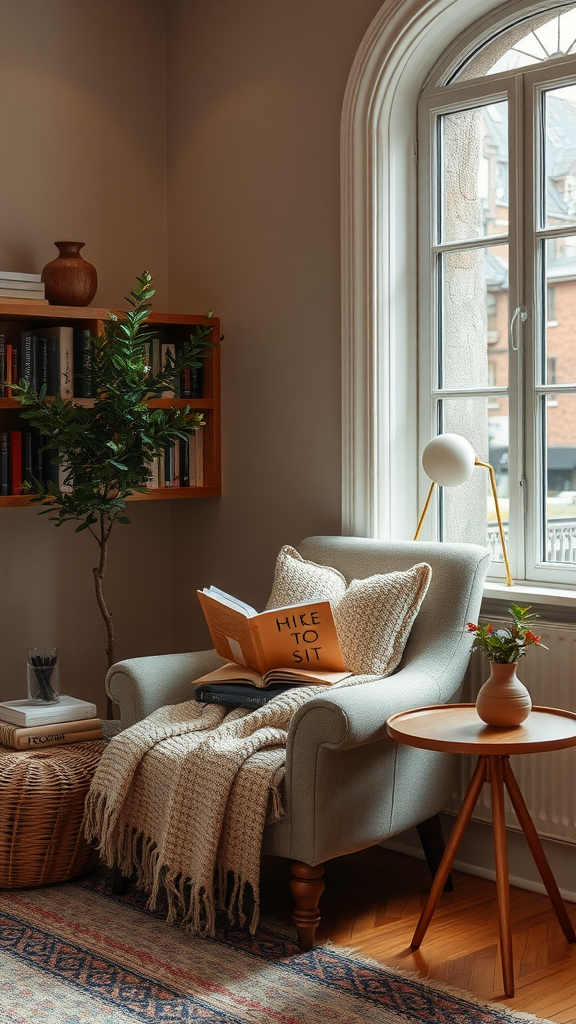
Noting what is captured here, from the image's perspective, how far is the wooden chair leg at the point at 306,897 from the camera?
104 inches

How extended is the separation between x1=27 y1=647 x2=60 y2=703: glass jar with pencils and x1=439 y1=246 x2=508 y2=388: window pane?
1.48 meters

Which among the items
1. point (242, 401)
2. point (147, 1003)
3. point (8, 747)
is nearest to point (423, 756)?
point (147, 1003)

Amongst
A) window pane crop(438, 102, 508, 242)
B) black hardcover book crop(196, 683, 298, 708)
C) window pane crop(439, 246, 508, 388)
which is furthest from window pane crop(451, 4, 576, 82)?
black hardcover book crop(196, 683, 298, 708)

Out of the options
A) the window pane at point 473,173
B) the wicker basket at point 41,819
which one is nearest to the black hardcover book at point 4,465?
the wicker basket at point 41,819

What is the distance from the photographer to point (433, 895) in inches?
105

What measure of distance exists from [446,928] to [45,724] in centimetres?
126

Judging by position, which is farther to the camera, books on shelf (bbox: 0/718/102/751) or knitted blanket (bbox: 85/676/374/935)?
books on shelf (bbox: 0/718/102/751)

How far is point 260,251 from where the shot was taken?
12.7 feet

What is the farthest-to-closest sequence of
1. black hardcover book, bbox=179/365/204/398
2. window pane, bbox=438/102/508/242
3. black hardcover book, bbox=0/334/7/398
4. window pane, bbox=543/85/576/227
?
black hardcover book, bbox=179/365/204/398 < black hardcover book, bbox=0/334/7/398 < window pane, bbox=438/102/508/242 < window pane, bbox=543/85/576/227

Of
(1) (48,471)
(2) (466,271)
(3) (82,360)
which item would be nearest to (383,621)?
(2) (466,271)

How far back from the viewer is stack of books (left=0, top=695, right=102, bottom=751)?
3.21 m

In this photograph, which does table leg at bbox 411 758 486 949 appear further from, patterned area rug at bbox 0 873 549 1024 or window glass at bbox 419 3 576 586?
window glass at bbox 419 3 576 586

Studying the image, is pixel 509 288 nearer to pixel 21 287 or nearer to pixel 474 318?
pixel 474 318

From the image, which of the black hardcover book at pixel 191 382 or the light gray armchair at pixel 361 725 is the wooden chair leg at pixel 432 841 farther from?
the black hardcover book at pixel 191 382
